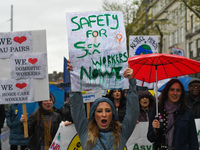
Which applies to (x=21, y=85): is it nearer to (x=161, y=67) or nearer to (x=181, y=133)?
(x=161, y=67)

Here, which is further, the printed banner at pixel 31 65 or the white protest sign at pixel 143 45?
the white protest sign at pixel 143 45

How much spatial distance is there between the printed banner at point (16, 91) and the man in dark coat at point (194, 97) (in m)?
3.05

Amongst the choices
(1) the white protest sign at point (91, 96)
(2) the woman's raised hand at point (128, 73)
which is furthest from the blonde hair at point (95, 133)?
(1) the white protest sign at point (91, 96)

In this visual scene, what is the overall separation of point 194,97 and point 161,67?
68.9 inches

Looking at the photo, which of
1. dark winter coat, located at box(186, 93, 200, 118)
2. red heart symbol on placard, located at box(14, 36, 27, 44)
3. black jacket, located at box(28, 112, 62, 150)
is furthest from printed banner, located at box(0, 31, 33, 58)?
dark winter coat, located at box(186, 93, 200, 118)

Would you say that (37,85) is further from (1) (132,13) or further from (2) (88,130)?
(1) (132,13)

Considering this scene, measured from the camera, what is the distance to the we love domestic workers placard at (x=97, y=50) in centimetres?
375

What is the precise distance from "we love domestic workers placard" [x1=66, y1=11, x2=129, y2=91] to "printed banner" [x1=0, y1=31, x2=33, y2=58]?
1261mm

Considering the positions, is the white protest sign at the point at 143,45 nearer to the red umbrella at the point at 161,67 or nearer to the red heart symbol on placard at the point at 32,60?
the red umbrella at the point at 161,67

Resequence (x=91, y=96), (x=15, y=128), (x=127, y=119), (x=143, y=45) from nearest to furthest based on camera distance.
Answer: (x=127, y=119) → (x=91, y=96) → (x=15, y=128) → (x=143, y=45)

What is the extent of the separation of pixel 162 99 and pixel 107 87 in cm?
96

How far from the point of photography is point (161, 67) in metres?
5.08

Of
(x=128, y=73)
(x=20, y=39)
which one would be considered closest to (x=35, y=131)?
(x=20, y=39)

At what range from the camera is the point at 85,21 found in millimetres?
3891
